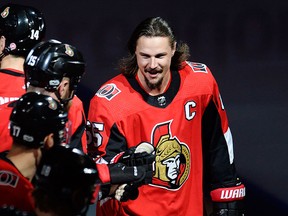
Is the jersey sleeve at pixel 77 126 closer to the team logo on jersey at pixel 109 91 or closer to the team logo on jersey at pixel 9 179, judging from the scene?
the team logo on jersey at pixel 109 91

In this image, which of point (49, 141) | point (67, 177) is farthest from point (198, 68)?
point (67, 177)

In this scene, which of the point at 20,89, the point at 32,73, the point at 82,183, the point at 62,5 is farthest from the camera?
the point at 62,5

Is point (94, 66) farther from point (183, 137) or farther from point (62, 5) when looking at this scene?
point (183, 137)

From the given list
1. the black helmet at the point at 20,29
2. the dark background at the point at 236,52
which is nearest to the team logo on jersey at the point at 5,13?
the black helmet at the point at 20,29

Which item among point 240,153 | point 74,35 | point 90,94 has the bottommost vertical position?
point 240,153

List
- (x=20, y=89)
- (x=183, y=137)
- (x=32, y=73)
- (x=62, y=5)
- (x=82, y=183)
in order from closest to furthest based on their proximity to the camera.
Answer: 1. (x=82, y=183)
2. (x=32, y=73)
3. (x=20, y=89)
4. (x=183, y=137)
5. (x=62, y=5)

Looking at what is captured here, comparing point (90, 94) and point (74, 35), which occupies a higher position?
point (74, 35)

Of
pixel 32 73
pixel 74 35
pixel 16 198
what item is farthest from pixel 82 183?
pixel 74 35

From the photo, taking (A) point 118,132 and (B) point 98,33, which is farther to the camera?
(B) point 98,33

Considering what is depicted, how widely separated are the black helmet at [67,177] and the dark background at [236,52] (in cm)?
285

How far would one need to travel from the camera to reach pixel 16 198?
8.96ft

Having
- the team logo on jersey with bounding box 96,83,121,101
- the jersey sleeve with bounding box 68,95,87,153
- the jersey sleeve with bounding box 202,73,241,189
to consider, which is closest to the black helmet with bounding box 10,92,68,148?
the jersey sleeve with bounding box 68,95,87,153

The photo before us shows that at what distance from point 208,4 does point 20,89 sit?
220 centimetres

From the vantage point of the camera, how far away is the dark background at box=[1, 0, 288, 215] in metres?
5.42
